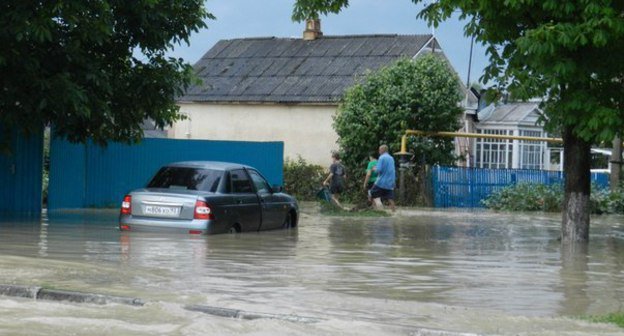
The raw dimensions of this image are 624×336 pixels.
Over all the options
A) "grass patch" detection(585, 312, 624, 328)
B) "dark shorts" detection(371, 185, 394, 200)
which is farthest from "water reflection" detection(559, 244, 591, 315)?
"dark shorts" detection(371, 185, 394, 200)

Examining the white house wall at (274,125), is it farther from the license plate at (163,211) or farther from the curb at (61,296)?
the curb at (61,296)

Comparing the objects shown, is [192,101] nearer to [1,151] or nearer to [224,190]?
[1,151]

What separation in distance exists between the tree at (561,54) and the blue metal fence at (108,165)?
1066 cm

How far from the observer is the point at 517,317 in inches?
414

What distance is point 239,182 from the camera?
19656mm

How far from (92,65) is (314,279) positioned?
8.89 m

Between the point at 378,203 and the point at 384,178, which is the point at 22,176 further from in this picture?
the point at 378,203

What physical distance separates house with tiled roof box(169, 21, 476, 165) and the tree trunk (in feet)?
68.6

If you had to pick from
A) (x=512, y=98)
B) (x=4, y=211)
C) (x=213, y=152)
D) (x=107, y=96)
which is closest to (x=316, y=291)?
(x=512, y=98)

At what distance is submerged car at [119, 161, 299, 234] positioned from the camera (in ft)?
59.3

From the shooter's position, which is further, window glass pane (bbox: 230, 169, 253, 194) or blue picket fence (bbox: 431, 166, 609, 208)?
blue picket fence (bbox: 431, 166, 609, 208)

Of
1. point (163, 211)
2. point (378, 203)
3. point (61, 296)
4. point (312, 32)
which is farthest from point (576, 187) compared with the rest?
point (312, 32)

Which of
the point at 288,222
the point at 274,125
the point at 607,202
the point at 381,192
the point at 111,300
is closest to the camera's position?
the point at 111,300

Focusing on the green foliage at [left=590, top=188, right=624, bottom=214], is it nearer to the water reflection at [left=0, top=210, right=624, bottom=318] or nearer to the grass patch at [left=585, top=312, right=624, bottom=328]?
the water reflection at [left=0, top=210, right=624, bottom=318]
